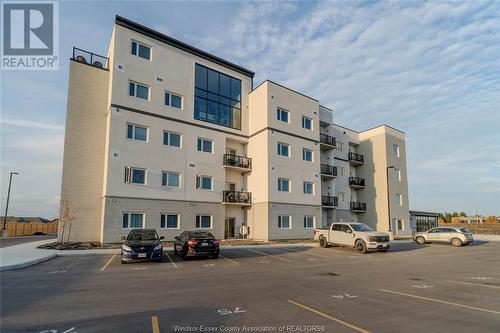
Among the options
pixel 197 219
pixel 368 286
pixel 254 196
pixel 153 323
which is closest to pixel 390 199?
pixel 254 196

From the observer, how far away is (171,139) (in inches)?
1040

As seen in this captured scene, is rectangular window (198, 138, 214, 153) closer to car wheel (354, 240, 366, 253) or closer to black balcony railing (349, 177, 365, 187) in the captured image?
car wheel (354, 240, 366, 253)

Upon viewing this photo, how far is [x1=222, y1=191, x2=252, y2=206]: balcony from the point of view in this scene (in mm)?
28359

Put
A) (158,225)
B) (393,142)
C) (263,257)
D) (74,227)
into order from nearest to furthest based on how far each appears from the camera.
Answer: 1. (263,257)
2. (74,227)
3. (158,225)
4. (393,142)

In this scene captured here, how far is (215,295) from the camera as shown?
828cm

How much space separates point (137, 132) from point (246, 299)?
795 inches

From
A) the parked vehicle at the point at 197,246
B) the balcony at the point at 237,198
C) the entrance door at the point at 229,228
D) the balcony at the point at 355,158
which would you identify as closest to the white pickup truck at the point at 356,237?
the balcony at the point at 237,198

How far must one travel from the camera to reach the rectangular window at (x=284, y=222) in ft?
94.7

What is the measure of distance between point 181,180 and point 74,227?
872 centimetres

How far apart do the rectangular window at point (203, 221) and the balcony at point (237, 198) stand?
2.09 m

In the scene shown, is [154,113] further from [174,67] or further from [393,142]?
[393,142]

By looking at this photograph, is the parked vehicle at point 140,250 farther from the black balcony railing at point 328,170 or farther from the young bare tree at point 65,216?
the black balcony railing at point 328,170

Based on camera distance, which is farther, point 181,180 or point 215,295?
point 181,180

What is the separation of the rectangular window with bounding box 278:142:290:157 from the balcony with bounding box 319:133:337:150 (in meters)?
5.56
